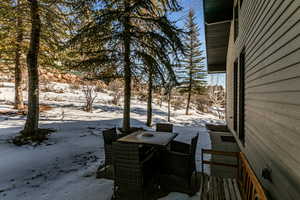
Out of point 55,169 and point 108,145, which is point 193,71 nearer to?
point 108,145

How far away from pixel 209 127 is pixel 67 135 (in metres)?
5.79

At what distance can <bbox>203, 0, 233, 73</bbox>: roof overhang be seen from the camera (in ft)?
16.5

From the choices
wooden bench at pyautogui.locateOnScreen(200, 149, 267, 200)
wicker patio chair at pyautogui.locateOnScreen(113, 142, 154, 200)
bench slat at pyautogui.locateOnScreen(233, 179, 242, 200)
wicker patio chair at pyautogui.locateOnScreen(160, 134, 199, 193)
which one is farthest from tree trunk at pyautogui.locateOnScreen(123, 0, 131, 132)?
bench slat at pyautogui.locateOnScreen(233, 179, 242, 200)

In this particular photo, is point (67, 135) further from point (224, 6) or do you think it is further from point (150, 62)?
point (224, 6)

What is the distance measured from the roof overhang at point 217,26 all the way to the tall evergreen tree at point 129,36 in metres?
1.19

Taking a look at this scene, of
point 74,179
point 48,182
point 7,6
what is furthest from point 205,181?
point 7,6

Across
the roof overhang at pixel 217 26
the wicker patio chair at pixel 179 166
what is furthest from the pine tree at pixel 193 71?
the wicker patio chair at pixel 179 166

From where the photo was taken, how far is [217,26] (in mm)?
5789

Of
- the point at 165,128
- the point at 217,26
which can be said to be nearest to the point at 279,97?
the point at 165,128

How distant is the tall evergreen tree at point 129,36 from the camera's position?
5.03 m

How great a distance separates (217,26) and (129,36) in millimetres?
3318

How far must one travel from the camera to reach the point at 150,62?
530cm

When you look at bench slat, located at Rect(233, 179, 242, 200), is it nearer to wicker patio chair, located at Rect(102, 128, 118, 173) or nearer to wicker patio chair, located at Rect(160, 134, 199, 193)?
wicker patio chair, located at Rect(160, 134, 199, 193)

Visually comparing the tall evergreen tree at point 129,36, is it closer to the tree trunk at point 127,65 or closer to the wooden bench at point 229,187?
the tree trunk at point 127,65
